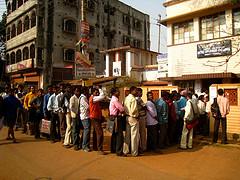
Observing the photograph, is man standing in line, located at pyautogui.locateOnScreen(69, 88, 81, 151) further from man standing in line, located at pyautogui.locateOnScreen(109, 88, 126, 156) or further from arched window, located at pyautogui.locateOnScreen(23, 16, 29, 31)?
arched window, located at pyautogui.locateOnScreen(23, 16, 29, 31)

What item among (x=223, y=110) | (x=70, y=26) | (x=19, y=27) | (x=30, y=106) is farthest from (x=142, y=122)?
(x=19, y=27)

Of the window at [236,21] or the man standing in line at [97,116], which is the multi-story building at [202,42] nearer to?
the window at [236,21]

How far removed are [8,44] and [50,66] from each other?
9358 millimetres

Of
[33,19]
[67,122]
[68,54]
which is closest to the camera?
[67,122]

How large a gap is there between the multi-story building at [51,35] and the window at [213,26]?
618 inches

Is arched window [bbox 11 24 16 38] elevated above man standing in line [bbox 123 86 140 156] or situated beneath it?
elevated above

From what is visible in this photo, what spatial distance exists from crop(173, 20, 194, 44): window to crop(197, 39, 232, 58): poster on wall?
0.92 meters

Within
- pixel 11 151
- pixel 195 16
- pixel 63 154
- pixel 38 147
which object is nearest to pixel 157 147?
pixel 63 154

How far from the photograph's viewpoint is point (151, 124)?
27.9 feet

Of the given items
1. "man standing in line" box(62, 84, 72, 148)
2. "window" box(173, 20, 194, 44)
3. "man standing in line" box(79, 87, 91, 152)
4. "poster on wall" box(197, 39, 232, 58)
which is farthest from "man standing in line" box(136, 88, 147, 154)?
"window" box(173, 20, 194, 44)

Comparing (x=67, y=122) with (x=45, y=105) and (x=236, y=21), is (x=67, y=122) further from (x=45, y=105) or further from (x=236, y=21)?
(x=236, y=21)

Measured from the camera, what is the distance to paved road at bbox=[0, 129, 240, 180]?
620 centimetres

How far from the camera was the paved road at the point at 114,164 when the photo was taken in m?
6.20

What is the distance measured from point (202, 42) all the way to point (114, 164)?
10.7m
